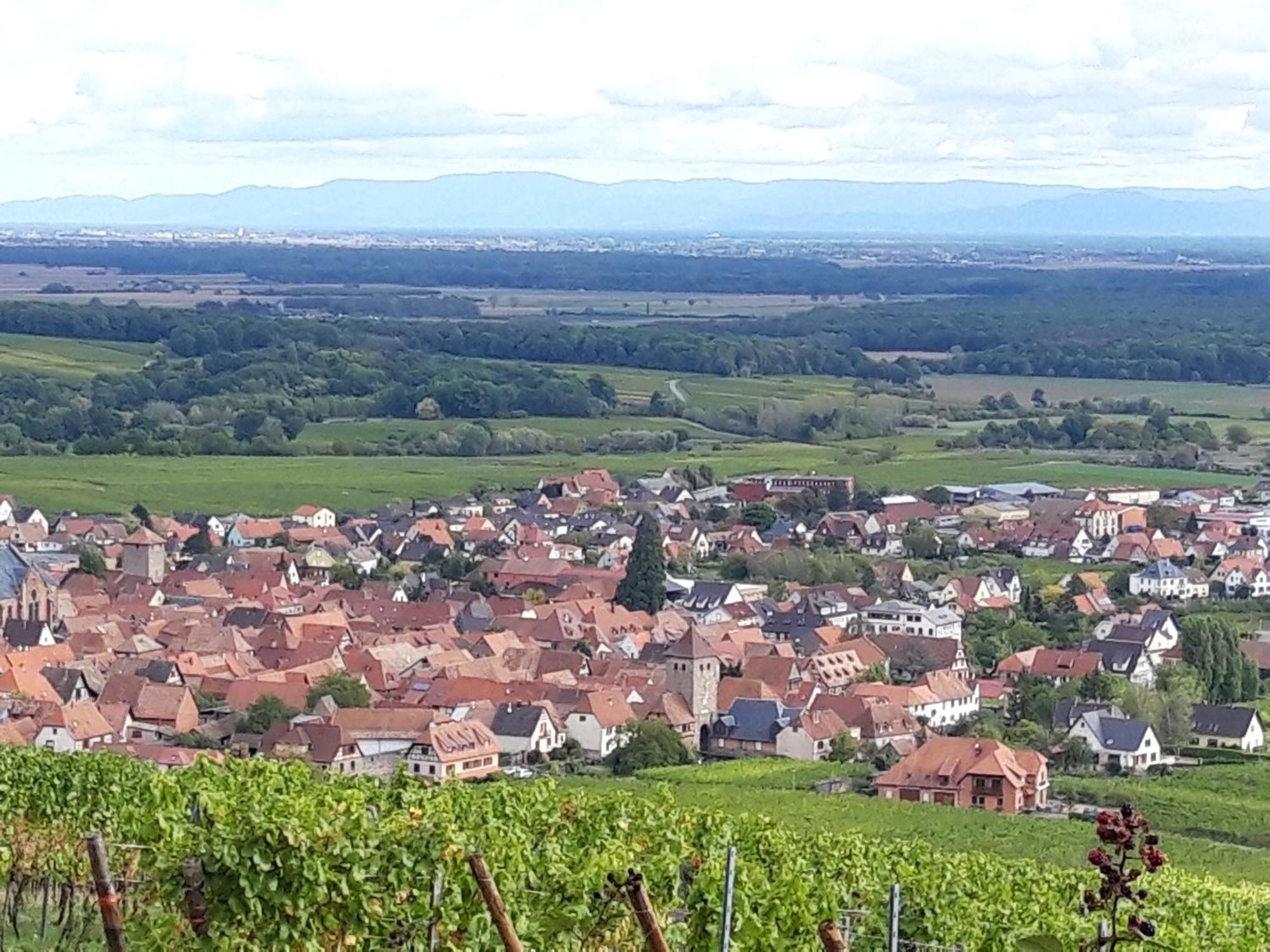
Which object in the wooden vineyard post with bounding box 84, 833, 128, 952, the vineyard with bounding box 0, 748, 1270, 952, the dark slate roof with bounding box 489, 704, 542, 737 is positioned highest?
the wooden vineyard post with bounding box 84, 833, 128, 952

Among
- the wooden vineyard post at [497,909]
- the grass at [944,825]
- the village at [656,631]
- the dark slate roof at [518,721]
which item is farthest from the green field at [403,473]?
the wooden vineyard post at [497,909]

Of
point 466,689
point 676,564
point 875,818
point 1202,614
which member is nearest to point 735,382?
point 676,564

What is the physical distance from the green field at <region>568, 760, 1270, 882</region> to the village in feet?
5.44

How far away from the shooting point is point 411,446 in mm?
86125

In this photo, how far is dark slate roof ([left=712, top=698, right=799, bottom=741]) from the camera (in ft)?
131

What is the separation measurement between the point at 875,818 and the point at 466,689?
11.7 metres

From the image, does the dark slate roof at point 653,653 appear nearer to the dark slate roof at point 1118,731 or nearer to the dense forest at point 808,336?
the dark slate roof at point 1118,731

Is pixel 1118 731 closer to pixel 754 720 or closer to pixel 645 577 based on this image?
pixel 754 720

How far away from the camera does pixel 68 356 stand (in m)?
112

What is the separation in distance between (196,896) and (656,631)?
38.7 meters

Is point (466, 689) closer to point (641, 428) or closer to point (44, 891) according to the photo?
point (44, 891)

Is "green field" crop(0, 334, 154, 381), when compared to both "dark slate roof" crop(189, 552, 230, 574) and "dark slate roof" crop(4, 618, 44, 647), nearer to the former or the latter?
"dark slate roof" crop(189, 552, 230, 574)

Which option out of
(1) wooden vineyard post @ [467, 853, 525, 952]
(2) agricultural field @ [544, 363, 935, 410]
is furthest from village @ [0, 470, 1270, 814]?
(2) agricultural field @ [544, 363, 935, 410]

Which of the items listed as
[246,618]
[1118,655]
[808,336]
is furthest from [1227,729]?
[808,336]
